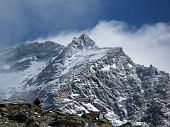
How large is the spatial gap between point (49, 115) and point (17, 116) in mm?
3099

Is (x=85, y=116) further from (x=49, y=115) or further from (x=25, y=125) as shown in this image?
(x=25, y=125)

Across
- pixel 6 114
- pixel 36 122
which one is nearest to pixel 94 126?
pixel 36 122

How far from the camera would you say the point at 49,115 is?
5150 centimetres

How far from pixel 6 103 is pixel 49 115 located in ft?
23.1

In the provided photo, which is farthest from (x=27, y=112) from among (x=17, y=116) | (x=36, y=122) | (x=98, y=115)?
(x=98, y=115)

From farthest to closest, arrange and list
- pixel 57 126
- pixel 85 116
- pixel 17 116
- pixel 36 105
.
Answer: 1. pixel 36 105
2. pixel 85 116
3. pixel 17 116
4. pixel 57 126

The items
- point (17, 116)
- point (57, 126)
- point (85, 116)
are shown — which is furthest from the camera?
point (85, 116)

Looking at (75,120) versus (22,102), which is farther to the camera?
(22,102)

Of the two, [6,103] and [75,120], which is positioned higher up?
[6,103]

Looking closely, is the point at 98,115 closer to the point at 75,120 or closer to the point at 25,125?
the point at 75,120

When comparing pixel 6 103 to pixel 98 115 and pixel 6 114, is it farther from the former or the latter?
pixel 98 115

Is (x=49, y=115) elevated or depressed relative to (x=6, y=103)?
depressed

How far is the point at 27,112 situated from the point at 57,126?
6.43 m

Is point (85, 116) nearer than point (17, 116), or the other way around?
point (17, 116)
